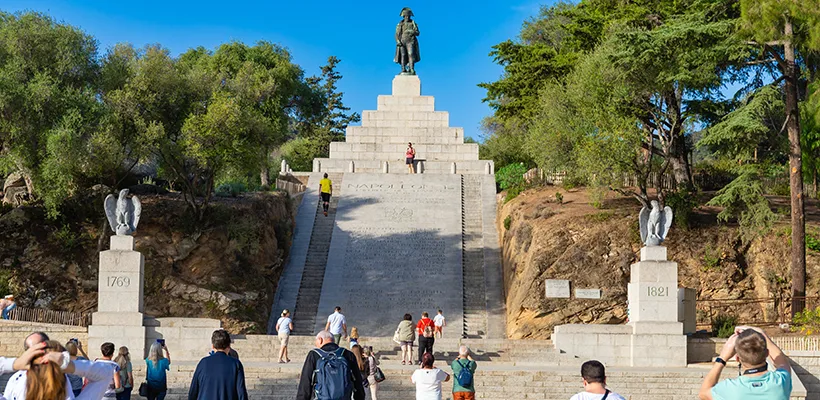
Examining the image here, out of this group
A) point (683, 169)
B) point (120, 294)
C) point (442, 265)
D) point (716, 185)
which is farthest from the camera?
point (716, 185)

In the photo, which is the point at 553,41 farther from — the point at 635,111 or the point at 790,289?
the point at 790,289

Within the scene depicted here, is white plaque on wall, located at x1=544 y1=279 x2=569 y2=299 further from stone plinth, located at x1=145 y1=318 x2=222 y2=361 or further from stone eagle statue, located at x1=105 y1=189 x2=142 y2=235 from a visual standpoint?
stone eagle statue, located at x1=105 y1=189 x2=142 y2=235

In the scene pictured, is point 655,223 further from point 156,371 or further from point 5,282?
point 5,282

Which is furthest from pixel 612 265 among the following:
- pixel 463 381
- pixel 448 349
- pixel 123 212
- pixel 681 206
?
pixel 463 381

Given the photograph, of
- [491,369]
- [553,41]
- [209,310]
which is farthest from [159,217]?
[553,41]

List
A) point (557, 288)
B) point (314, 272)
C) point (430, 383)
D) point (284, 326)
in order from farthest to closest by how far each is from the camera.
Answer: point (314, 272)
point (557, 288)
point (284, 326)
point (430, 383)

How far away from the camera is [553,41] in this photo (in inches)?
2387

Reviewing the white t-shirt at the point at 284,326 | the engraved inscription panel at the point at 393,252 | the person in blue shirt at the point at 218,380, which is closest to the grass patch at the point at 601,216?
the engraved inscription panel at the point at 393,252

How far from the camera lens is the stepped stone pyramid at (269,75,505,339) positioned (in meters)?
29.5

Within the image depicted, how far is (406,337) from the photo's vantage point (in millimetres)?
21391

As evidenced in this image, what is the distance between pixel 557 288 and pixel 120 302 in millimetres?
→ 12336

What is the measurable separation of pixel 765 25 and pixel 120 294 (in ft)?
60.4

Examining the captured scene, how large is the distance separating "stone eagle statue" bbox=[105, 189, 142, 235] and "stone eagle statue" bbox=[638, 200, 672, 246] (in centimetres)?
1176

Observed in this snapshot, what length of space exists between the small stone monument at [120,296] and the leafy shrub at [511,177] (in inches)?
760
